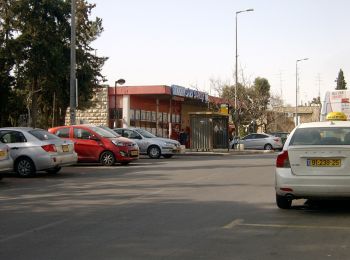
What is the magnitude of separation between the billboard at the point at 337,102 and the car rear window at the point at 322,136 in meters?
9.76

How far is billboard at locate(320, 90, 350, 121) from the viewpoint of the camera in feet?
62.5

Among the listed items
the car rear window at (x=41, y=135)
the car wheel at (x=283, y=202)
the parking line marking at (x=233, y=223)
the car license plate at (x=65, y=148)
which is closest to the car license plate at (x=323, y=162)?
the car wheel at (x=283, y=202)

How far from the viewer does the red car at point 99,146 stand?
2055cm

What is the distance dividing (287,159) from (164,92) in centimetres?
3100

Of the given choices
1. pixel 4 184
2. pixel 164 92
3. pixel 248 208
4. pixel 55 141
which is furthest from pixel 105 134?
pixel 164 92

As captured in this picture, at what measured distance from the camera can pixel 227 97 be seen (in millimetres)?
55094

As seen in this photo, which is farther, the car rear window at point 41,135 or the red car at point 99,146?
the red car at point 99,146

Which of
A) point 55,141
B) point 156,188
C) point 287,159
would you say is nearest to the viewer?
point 287,159

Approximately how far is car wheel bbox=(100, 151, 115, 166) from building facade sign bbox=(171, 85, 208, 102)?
20.6 metres

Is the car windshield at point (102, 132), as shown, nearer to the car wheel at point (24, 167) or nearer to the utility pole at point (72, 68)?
the utility pole at point (72, 68)

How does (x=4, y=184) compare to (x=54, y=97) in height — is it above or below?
below

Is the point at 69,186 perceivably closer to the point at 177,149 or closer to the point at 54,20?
the point at 177,149

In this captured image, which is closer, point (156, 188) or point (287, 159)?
point (287, 159)

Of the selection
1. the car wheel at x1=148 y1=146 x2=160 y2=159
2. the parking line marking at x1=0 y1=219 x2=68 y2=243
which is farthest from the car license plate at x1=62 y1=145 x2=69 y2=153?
the car wheel at x1=148 y1=146 x2=160 y2=159
